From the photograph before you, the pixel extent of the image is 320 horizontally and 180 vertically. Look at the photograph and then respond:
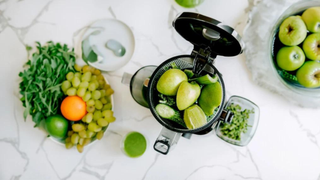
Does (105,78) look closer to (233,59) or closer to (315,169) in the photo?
(233,59)

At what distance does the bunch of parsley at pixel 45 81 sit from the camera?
804 mm

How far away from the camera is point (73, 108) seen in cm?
79

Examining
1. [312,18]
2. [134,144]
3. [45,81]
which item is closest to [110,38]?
[45,81]

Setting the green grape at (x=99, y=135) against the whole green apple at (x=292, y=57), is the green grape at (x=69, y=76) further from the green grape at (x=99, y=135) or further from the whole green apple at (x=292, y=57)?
the whole green apple at (x=292, y=57)

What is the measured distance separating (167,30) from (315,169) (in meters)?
0.62

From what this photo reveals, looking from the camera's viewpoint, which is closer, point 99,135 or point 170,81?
point 170,81

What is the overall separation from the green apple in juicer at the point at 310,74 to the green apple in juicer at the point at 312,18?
90mm

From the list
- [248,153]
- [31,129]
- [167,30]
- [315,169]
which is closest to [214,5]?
[167,30]

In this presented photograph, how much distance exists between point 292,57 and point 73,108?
612 millimetres

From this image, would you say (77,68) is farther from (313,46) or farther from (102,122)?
(313,46)

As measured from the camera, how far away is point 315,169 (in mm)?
851

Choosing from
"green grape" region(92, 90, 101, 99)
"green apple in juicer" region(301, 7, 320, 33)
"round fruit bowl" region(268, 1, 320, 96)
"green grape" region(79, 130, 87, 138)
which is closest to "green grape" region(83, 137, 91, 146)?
"green grape" region(79, 130, 87, 138)

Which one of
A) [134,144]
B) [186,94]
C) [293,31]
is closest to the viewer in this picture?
[186,94]

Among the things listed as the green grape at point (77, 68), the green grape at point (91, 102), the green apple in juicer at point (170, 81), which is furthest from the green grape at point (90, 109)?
the green apple in juicer at point (170, 81)
